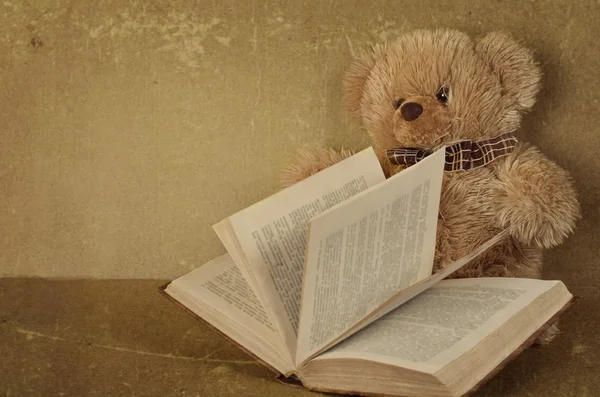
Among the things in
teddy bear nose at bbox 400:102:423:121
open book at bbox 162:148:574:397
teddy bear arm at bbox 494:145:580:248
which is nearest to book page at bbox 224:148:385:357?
open book at bbox 162:148:574:397

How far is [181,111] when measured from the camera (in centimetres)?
125

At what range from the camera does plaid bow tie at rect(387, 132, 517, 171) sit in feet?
3.47

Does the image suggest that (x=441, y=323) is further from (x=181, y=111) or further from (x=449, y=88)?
(x=181, y=111)

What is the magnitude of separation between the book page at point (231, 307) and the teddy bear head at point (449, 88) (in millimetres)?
340

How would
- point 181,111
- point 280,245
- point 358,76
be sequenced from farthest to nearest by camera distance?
point 181,111
point 358,76
point 280,245

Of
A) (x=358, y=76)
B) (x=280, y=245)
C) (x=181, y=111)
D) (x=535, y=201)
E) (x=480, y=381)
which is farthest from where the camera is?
(x=181, y=111)

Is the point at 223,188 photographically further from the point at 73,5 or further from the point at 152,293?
the point at 73,5

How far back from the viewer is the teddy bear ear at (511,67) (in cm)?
105

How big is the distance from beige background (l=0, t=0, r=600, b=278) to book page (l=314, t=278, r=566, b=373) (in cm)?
35

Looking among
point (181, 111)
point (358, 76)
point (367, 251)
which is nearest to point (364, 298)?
point (367, 251)

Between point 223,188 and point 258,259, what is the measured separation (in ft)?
1.45

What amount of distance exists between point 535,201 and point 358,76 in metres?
0.36

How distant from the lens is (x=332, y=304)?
2.73 ft

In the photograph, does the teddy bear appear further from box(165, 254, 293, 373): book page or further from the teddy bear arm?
box(165, 254, 293, 373): book page
